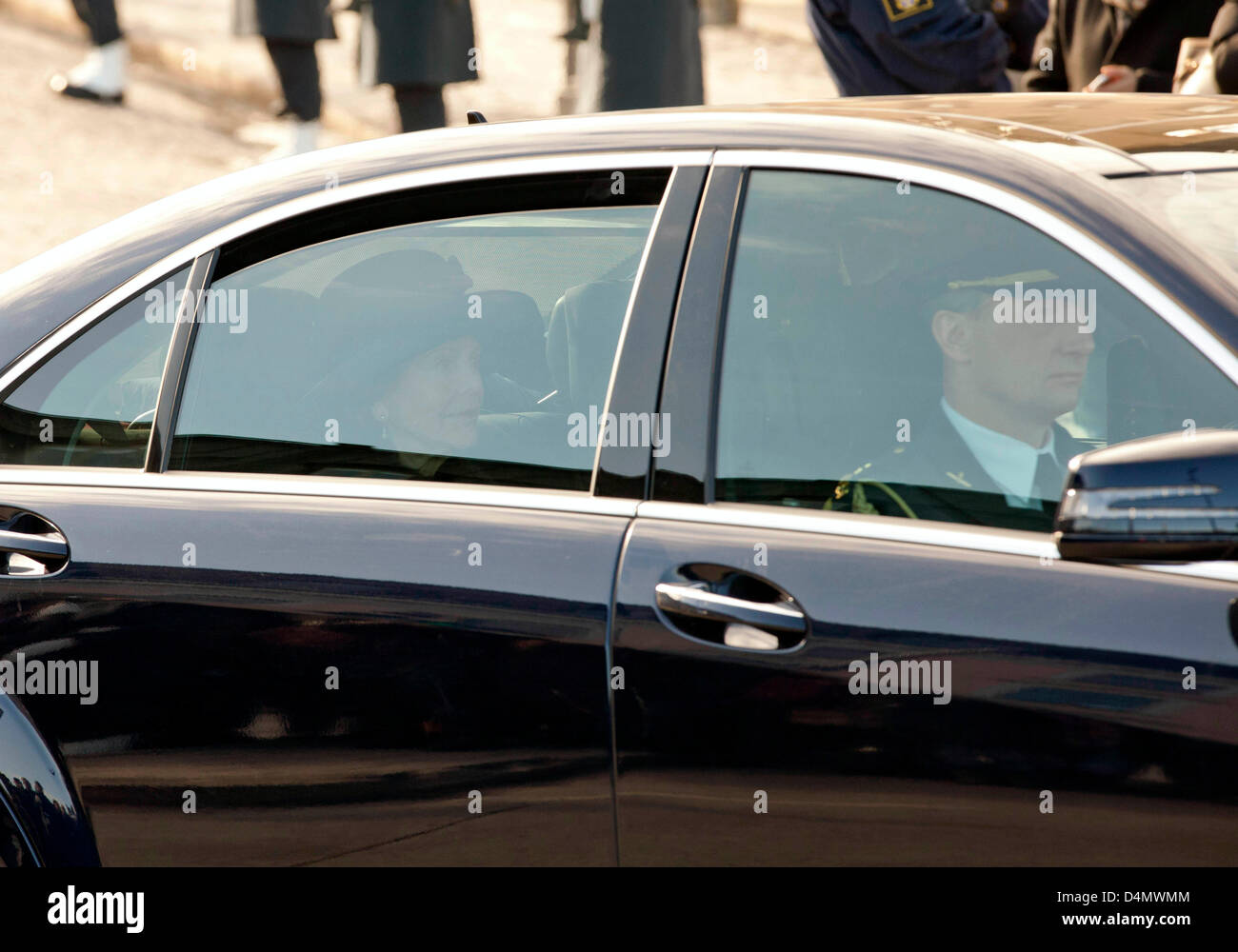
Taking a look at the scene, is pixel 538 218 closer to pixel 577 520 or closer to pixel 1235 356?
pixel 577 520

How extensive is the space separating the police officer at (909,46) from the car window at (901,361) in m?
3.22

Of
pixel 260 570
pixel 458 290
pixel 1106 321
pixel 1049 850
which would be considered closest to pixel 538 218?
pixel 458 290

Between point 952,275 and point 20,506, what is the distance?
1.44 meters

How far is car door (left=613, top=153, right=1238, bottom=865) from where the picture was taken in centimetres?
184

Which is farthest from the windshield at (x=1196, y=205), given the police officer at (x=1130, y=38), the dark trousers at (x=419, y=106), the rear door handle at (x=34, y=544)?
the dark trousers at (x=419, y=106)

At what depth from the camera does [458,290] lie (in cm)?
240

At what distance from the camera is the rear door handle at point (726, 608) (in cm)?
198

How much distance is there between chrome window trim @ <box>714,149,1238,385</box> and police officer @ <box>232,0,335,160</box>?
5.64 metres

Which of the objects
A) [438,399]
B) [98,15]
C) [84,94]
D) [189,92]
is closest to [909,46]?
[438,399]

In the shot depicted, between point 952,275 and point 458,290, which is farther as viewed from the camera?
point 458,290

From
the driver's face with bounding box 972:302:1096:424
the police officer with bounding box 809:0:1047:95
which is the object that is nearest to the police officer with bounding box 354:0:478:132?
the police officer with bounding box 809:0:1047:95

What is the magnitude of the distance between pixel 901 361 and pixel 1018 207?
26 centimetres

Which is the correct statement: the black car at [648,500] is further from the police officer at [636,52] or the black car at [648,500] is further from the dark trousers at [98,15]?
the dark trousers at [98,15]

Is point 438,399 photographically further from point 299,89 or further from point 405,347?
point 299,89
